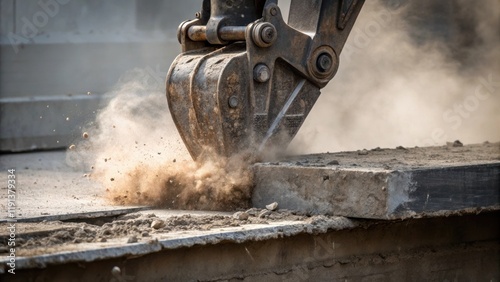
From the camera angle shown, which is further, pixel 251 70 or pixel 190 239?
pixel 251 70

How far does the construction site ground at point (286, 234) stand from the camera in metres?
5.81

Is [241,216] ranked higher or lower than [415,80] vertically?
lower

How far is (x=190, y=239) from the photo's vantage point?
5.98m

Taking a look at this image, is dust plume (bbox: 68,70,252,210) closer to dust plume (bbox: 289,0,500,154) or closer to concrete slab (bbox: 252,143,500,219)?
concrete slab (bbox: 252,143,500,219)

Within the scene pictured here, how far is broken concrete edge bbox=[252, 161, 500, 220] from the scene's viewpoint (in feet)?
21.7

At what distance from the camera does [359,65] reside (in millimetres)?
11102

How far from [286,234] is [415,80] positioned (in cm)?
515

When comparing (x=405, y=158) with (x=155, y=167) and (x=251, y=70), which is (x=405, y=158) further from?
(x=155, y=167)

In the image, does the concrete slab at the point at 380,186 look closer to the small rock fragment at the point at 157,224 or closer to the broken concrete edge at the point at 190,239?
the broken concrete edge at the point at 190,239

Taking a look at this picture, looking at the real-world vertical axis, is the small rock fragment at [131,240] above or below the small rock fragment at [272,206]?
below

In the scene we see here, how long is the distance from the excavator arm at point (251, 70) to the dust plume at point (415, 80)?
243 cm

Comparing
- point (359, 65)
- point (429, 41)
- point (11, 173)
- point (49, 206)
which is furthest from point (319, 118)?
point (49, 206)

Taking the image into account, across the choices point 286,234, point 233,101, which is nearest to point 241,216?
point 286,234

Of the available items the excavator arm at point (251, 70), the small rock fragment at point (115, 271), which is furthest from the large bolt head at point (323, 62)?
the small rock fragment at point (115, 271)
